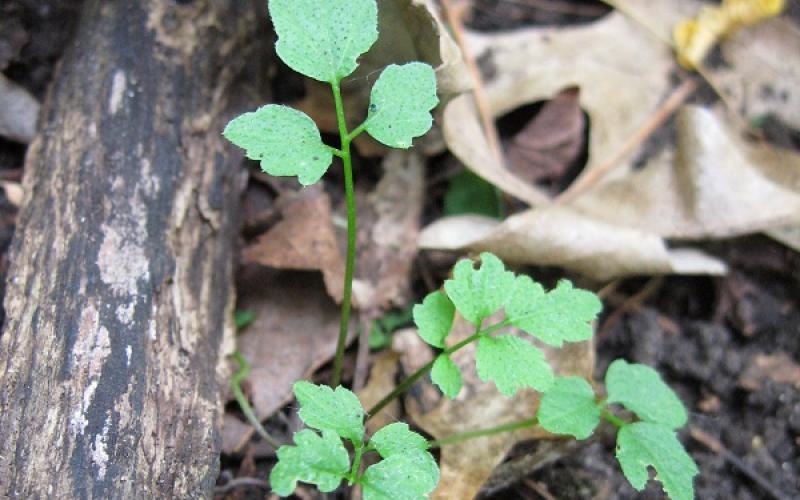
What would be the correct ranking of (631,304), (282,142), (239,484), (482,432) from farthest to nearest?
(631,304) < (239,484) < (482,432) < (282,142)

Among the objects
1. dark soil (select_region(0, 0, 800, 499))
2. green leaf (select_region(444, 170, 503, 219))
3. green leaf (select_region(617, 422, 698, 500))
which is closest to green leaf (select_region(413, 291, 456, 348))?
green leaf (select_region(617, 422, 698, 500))

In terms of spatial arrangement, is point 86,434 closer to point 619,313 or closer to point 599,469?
point 599,469

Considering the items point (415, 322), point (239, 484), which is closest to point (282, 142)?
point (415, 322)

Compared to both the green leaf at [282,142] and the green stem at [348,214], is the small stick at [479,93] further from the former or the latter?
the green leaf at [282,142]

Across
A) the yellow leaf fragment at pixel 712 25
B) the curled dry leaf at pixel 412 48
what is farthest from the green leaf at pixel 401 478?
the yellow leaf fragment at pixel 712 25

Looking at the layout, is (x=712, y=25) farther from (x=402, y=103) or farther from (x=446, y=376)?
(x=446, y=376)

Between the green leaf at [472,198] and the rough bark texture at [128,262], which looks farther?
Answer: the green leaf at [472,198]

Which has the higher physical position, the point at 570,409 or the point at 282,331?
the point at 570,409
